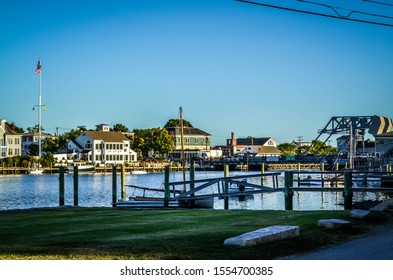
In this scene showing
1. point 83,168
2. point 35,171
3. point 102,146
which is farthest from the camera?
point 102,146

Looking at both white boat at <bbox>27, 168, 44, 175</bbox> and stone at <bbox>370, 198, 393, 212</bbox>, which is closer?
stone at <bbox>370, 198, 393, 212</bbox>

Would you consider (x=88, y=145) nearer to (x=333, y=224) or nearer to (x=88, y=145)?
(x=88, y=145)

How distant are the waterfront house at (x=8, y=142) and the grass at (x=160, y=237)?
13998 cm

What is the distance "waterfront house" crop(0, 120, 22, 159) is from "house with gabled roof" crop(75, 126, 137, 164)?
711 inches

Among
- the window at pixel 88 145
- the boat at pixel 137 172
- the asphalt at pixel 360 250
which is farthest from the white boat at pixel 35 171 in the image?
the asphalt at pixel 360 250

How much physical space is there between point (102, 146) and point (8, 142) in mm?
25377

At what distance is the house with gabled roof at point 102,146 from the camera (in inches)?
6713

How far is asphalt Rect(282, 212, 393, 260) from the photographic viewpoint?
13.0 meters

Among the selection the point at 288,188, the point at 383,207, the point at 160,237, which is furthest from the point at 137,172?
the point at 160,237

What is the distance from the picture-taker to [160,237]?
51.9 ft

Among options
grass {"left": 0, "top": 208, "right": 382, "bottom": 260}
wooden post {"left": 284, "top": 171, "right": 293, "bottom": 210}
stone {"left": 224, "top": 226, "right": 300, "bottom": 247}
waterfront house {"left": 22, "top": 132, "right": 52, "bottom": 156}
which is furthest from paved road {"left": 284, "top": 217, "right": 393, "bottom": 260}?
waterfront house {"left": 22, "top": 132, "right": 52, "bottom": 156}

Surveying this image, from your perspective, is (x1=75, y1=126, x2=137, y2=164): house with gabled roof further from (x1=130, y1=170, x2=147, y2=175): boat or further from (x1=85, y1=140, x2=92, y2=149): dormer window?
(x1=130, y1=170, x2=147, y2=175): boat
